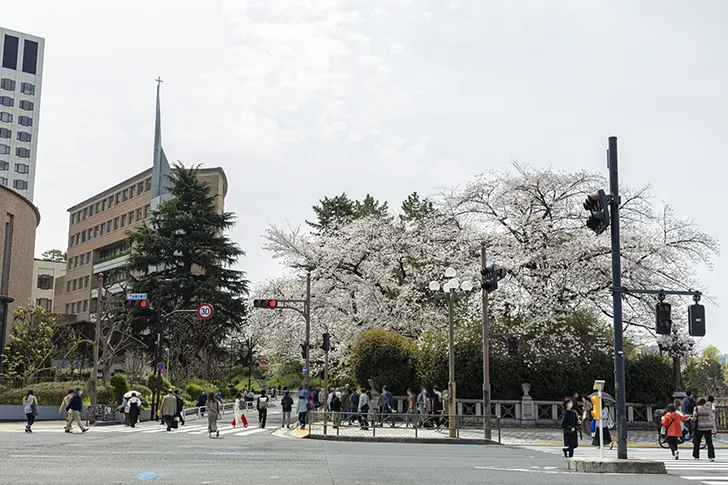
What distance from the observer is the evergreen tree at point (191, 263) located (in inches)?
2277

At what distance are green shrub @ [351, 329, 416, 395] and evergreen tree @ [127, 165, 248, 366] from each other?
76.4 ft

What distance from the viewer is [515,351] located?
31625mm

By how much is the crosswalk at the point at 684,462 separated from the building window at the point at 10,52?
118 metres

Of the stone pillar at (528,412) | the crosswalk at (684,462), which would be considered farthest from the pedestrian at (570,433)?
the stone pillar at (528,412)

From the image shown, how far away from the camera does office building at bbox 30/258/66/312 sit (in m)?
111

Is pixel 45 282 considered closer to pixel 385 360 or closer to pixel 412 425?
pixel 385 360

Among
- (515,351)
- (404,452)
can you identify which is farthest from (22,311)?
(404,452)

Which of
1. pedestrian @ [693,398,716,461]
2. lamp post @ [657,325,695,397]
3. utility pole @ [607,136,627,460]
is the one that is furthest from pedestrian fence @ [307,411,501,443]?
lamp post @ [657,325,695,397]

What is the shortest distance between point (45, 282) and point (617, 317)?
10903 cm

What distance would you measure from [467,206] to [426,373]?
9.12 m

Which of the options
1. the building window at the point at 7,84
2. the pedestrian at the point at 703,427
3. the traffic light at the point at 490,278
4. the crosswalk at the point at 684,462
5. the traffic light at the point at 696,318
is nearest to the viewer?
the crosswalk at the point at 684,462

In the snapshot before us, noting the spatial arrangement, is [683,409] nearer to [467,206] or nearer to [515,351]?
[515,351]

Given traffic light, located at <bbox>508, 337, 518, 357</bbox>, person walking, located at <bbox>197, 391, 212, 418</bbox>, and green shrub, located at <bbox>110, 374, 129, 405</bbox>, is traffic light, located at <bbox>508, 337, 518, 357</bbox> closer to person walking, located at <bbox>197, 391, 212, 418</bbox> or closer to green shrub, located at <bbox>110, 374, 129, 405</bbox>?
person walking, located at <bbox>197, 391, 212, 418</bbox>

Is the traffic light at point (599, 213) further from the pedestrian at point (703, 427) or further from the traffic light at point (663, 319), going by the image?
the pedestrian at point (703, 427)
